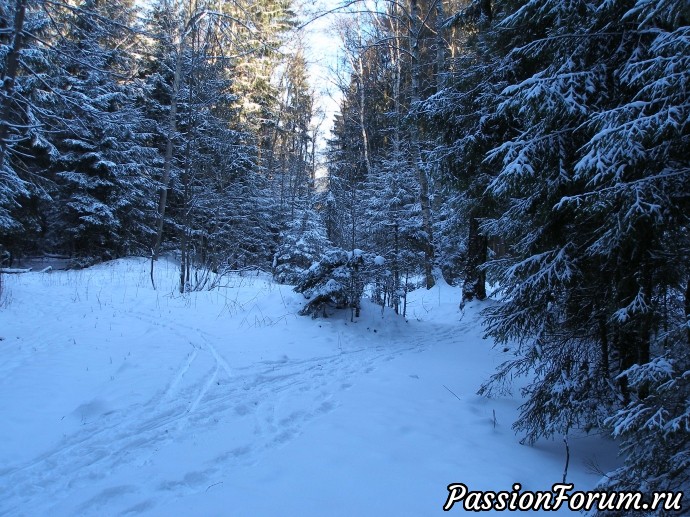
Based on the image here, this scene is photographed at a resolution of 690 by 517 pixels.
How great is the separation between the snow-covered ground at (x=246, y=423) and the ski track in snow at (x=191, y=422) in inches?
0.6

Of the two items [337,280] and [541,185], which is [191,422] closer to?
[541,185]

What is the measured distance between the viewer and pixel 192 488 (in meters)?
2.79

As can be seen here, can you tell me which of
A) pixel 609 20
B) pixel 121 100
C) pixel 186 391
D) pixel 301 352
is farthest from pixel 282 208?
pixel 609 20

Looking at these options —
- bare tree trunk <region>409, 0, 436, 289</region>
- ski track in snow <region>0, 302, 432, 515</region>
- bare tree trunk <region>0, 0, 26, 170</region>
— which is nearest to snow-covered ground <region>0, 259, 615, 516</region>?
ski track in snow <region>0, 302, 432, 515</region>

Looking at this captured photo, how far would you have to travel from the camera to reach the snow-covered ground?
9.03 feet

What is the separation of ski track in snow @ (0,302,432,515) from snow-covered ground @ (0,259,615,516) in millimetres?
16

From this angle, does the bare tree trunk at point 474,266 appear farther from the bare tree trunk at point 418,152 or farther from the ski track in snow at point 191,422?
the ski track in snow at point 191,422

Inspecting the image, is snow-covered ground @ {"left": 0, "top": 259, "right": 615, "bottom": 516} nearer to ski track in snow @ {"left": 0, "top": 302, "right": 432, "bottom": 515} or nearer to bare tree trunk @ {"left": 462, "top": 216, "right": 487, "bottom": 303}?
ski track in snow @ {"left": 0, "top": 302, "right": 432, "bottom": 515}

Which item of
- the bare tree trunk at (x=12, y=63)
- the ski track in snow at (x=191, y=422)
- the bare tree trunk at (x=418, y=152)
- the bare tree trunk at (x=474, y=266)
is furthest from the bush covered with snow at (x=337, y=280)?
the bare tree trunk at (x=12, y=63)

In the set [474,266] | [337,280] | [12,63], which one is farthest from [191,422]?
[474,266]

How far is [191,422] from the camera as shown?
3.81 metres

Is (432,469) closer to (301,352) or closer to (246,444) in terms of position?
(246,444)

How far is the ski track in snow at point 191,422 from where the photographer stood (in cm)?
275

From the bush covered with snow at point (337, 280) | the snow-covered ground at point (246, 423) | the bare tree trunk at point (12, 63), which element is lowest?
the snow-covered ground at point (246, 423)
